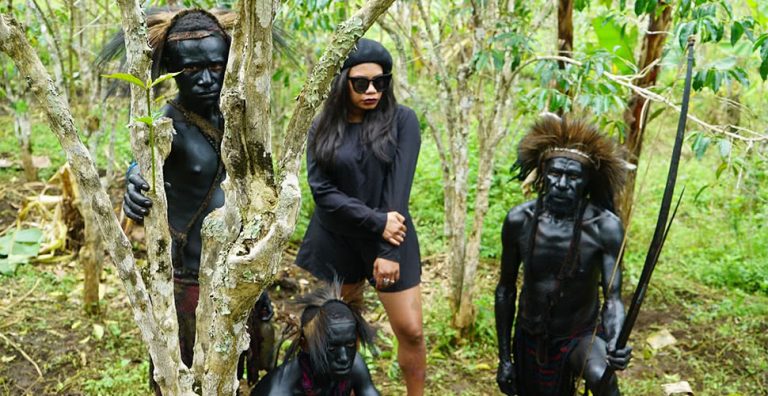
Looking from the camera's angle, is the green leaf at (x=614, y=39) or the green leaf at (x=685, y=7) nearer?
the green leaf at (x=685, y=7)

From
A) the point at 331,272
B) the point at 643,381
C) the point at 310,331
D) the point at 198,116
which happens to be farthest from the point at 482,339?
the point at 198,116

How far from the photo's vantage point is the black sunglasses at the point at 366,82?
3201 millimetres

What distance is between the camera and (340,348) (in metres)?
2.77

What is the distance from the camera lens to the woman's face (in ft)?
10.5

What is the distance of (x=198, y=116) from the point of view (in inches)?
109

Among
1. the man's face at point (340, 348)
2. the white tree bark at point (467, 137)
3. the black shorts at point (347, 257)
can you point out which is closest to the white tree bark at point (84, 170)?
the man's face at point (340, 348)

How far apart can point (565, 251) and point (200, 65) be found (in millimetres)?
1784

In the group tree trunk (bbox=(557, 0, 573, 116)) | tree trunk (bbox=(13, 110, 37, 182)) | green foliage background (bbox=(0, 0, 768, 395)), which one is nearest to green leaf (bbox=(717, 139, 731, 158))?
green foliage background (bbox=(0, 0, 768, 395))

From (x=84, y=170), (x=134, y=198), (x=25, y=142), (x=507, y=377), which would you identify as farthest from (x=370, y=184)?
(x=25, y=142)

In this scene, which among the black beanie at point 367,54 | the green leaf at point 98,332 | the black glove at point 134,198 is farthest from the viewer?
the green leaf at point 98,332

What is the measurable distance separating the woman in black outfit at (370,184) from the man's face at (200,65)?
2.36 ft

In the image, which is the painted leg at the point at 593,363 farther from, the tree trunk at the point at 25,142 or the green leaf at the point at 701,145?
the tree trunk at the point at 25,142

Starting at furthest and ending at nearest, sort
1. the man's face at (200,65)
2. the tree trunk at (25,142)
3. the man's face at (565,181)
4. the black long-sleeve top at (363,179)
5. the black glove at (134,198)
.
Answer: the tree trunk at (25,142) → the black long-sleeve top at (363,179) → the man's face at (565,181) → the man's face at (200,65) → the black glove at (134,198)

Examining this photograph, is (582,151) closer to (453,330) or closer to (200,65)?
(200,65)
